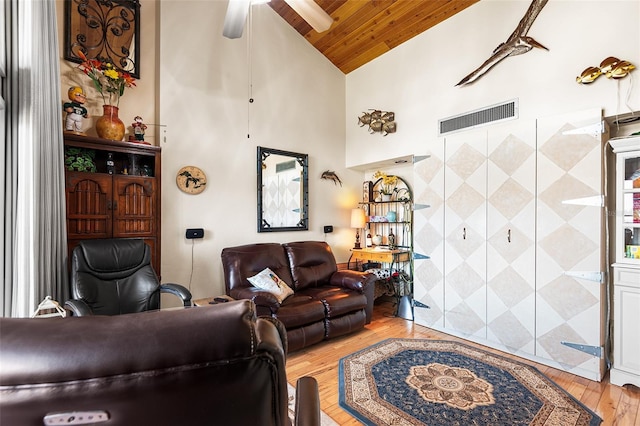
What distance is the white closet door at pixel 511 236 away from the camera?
290 centimetres

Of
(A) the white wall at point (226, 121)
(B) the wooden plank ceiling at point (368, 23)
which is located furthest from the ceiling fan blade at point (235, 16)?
(B) the wooden plank ceiling at point (368, 23)

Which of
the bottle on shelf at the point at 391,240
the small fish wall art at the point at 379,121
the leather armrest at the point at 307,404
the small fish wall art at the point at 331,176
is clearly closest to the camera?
the leather armrest at the point at 307,404

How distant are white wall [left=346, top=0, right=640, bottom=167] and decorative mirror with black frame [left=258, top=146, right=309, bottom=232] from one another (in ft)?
3.22

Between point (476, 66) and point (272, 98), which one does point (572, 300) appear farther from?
point (272, 98)

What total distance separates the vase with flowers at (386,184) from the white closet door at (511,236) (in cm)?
155

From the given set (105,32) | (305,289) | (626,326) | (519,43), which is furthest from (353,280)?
(105,32)

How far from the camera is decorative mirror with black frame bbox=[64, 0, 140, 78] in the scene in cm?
293

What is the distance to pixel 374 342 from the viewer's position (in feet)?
10.7

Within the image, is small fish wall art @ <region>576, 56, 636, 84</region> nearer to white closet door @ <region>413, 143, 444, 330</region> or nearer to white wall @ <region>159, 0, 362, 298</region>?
white closet door @ <region>413, 143, 444, 330</region>

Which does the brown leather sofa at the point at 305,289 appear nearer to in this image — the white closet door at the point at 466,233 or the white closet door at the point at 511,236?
the white closet door at the point at 466,233

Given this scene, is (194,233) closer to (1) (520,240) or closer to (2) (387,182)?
(2) (387,182)

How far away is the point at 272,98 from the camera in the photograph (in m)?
4.11

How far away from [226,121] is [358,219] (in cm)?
226

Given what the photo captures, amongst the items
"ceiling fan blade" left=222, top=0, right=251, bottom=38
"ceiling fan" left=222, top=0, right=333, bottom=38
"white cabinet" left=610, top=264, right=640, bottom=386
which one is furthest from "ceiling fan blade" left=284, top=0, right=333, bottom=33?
"white cabinet" left=610, top=264, right=640, bottom=386
